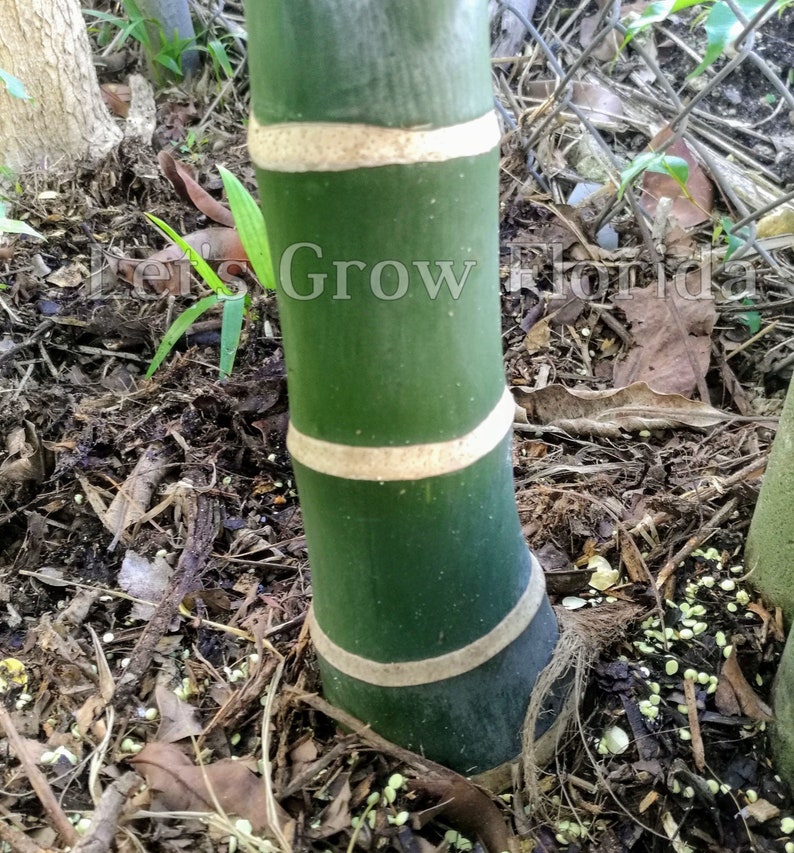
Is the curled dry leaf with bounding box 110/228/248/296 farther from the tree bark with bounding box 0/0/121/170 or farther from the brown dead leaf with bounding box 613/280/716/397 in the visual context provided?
the brown dead leaf with bounding box 613/280/716/397

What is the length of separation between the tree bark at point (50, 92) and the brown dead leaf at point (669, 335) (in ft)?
Answer: 4.66

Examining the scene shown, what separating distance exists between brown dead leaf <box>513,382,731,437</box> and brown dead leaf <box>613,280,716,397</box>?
0.07 metres

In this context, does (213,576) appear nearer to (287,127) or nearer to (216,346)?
(216,346)

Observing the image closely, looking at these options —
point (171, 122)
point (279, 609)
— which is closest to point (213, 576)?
point (279, 609)

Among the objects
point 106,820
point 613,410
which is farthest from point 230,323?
point 106,820

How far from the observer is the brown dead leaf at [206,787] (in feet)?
2.59

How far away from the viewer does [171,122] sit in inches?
83.6

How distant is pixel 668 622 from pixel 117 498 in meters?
0.84

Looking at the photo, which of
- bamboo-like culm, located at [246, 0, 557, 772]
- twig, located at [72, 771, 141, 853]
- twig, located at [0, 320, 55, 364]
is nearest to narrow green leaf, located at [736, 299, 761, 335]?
bamboo-like culm, located at [246, 0, 557, 772]

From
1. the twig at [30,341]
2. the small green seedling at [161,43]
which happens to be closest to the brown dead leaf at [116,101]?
the small green seedling at [161,43]

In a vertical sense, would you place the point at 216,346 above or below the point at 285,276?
below

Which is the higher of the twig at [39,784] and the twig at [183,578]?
the twig at [39,784]

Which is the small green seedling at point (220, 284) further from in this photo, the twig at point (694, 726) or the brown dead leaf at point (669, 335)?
the twig at point (694, 726)

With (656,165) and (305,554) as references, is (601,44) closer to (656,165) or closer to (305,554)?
(656,165)
